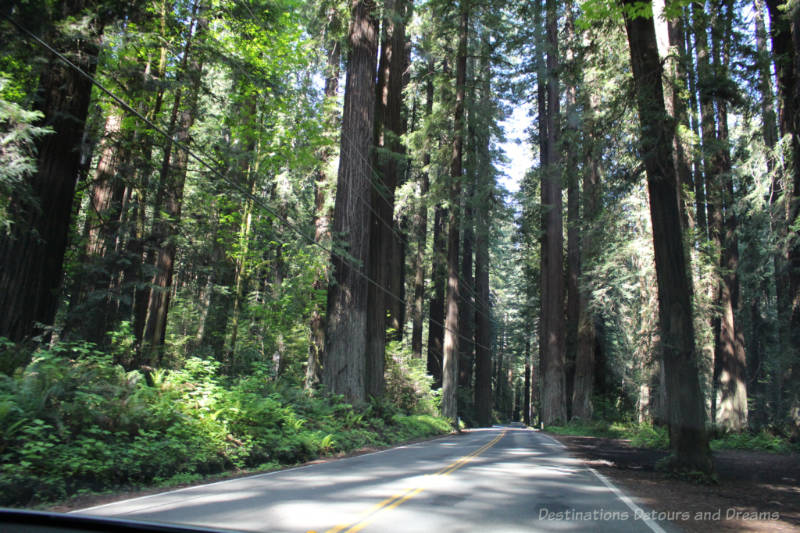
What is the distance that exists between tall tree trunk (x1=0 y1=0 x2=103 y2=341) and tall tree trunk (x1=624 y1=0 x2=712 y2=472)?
11.1 meters

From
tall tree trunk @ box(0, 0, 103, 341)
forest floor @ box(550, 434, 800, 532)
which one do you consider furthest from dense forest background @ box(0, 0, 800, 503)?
forest floor @ box(550, 434, 800, 532)

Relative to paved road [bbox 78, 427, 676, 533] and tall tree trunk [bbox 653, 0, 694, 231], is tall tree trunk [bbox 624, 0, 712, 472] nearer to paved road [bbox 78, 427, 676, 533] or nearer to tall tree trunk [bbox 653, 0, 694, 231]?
paved road [bbox 78, 427, 676, 533]

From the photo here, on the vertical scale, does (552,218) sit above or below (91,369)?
above

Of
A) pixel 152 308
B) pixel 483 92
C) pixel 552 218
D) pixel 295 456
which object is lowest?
pixel 295 456

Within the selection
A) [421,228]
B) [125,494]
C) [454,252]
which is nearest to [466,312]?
[421,228]

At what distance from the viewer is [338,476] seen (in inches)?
320

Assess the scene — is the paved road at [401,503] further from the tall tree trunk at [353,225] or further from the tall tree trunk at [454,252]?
the tall tree trunk at [454,252]

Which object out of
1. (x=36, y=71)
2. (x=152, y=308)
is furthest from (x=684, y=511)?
(x=152, y=308)

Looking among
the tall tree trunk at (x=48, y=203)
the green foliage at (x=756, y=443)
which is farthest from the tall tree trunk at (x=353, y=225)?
the green foliage at (x=756, y=443)

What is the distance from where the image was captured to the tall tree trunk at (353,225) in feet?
50.6

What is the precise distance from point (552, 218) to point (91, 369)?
25058 mm

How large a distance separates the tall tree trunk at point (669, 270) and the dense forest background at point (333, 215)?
6 centimetres

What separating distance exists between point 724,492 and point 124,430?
9835 mm

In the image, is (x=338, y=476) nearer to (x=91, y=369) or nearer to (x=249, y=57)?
(x=91, y=369)
